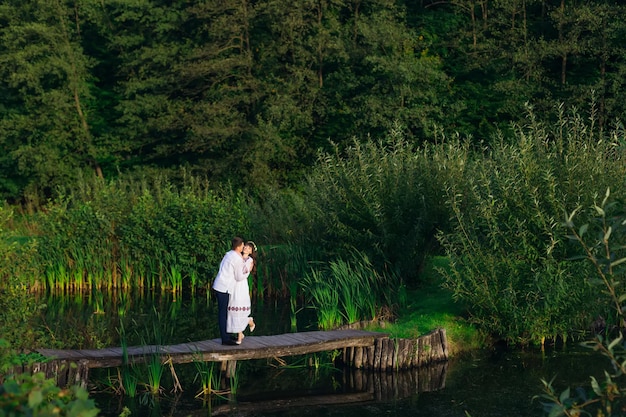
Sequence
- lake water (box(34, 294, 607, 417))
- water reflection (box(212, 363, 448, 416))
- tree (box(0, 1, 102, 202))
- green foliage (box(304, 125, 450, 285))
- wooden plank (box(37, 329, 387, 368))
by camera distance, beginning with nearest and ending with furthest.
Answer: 1. lake water (box(34, 294, 607, 417))
2. water reflection (box(212, 363, 448, 416))
3. wooden plank (box(37, 329, 387, 368))
4. green foliage (box(304, 125, 450, 285))
5. tree (box(0, 1, 102, 202))

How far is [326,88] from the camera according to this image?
39125 mm

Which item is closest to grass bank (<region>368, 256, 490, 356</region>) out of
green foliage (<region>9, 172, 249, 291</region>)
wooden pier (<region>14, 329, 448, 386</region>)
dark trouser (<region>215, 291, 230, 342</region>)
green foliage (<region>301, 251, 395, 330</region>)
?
wooden pier (<region>14, 329, 448, 386</region>)

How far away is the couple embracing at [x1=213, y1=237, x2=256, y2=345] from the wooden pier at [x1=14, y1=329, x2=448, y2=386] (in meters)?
0.28

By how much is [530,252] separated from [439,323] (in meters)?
2.08

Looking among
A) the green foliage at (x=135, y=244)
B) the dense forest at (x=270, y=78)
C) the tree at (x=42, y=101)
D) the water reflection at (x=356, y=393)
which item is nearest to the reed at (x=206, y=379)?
the water reflection at (x=356, y=393)

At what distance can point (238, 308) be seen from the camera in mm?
14453

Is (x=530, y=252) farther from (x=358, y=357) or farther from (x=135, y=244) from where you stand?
(x=135, y=244)

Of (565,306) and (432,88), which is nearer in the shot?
(565,306)

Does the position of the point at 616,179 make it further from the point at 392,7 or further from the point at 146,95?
the point at 146,95

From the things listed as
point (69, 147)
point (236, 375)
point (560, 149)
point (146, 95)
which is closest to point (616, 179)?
point (560, 149)

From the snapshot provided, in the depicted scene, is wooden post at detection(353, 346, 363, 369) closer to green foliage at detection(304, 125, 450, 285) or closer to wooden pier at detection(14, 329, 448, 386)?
wooden pier at detection(14, 329, 448, 386)

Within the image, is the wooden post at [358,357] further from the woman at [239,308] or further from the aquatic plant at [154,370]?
the aquatic plant at [154,370]

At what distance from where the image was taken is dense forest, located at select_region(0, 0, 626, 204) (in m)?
35.1

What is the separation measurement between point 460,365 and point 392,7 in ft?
85.1
